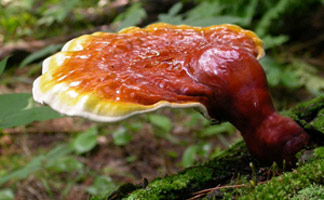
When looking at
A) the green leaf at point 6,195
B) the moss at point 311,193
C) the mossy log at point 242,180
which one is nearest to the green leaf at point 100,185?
the green leaf at point 6,195

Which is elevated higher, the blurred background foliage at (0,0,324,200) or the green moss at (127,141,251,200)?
the green moss at (127,141,251,200)

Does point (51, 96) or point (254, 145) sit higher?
point (51, 96)

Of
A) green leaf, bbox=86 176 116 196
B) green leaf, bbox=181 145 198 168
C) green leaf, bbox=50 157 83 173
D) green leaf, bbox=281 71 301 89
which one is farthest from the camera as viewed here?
green leaf, bbox=281 71 301 89

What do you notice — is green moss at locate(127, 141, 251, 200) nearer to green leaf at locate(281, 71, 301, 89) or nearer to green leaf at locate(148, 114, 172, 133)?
green leaf at locate(148, 114, 172, 133)

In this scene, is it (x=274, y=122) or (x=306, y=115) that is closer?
(x=274, y=122)

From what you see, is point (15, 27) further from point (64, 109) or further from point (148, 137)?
point (64, 109)

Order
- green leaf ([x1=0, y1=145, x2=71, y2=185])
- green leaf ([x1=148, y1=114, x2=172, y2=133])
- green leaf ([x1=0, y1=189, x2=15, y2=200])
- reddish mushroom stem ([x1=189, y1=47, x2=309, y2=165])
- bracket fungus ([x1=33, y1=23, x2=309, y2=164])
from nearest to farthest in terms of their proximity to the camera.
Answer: bracket fungus ([x1=33, y1=23, x2=309, y2=164]) < reddish mushroom stem ([x1=189, y1=47, x2=309, y2=165]) < green leaf ([x1=0, y1=145, x2=71, y2=185]) < green leaf ([x1=0, y1=189, x2=15, y2=200]) < green leaf ([x1=148, y1=114, x2=172, y2=133])

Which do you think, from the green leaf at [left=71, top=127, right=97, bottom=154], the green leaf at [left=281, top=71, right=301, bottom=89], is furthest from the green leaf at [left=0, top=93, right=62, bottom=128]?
the green leaf at [left=281, top=71, right=301, bottom=89]

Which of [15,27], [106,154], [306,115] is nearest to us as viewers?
[306,115]

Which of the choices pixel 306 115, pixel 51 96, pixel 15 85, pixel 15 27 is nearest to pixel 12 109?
pixel 51 96
